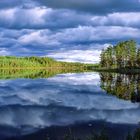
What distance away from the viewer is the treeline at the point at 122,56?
520 ft

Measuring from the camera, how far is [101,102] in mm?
38969

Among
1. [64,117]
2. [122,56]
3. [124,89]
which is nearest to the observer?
[64,117]

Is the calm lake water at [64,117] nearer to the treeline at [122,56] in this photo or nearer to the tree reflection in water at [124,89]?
the tree reflection in water at [124,89]

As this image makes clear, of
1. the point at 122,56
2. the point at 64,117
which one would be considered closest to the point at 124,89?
the point at 64,117

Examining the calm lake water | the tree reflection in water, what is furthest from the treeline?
the calm lake water

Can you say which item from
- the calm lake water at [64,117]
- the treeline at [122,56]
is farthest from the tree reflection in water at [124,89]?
the treeline at [122,56]

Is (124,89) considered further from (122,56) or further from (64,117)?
(122,56)

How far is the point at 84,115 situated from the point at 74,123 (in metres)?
3.80

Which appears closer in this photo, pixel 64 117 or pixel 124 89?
pixel 64 117

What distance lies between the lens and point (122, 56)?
6594 inches

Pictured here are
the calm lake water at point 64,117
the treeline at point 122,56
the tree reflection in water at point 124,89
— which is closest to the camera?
the calm lake water at point 64,117

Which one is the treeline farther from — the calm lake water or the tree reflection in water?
the calm lake water

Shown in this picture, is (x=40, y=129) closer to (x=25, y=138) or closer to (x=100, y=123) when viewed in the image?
(x=25, y=138)

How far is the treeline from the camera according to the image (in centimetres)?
15838
